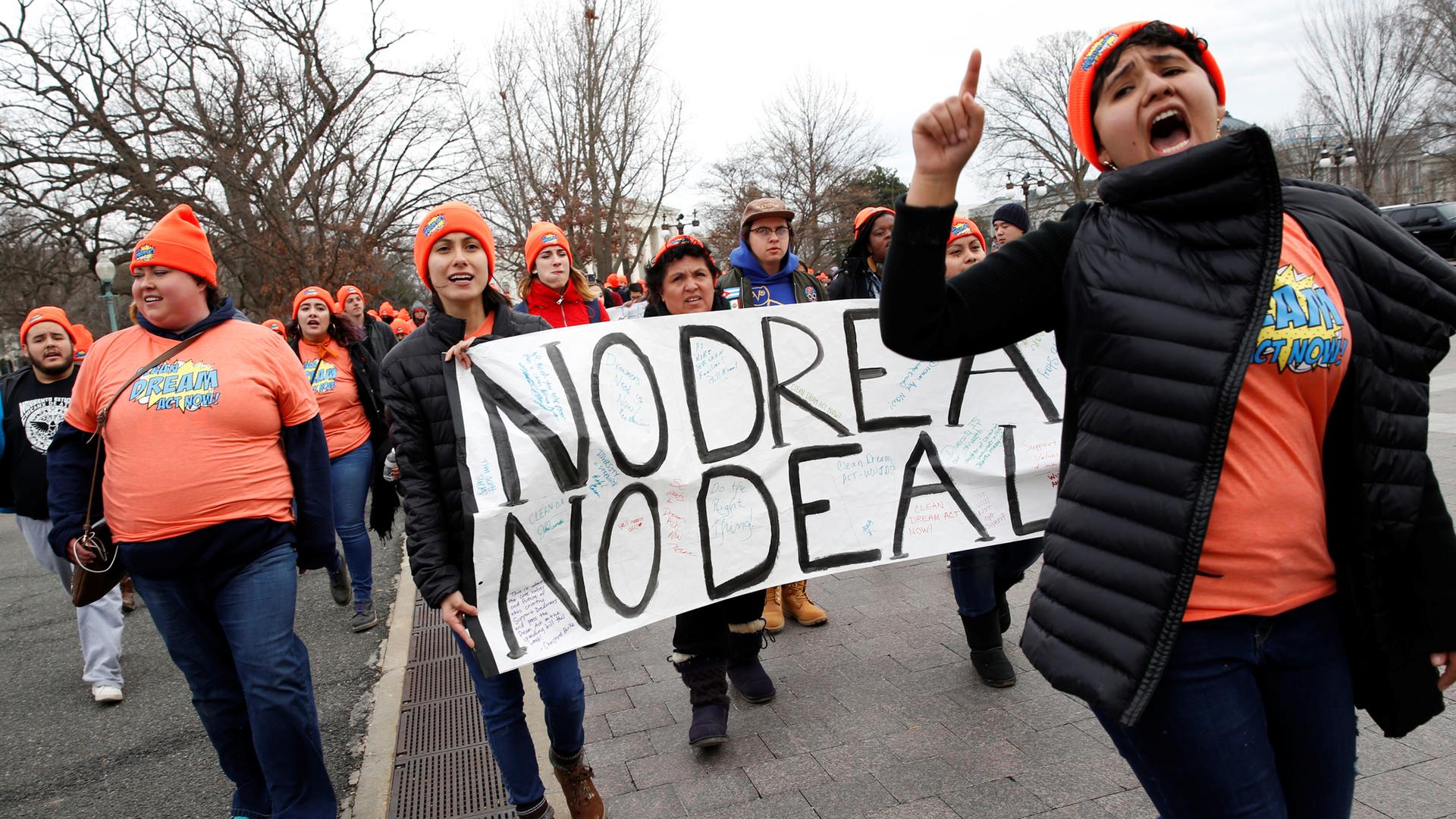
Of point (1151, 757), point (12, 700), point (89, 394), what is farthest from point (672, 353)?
point (12, 700)

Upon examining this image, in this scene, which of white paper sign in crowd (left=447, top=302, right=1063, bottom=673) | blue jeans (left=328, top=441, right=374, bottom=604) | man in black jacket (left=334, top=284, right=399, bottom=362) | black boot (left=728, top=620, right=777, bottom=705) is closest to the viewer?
white paper sign in crowd (left=447, top=302, right=1063, bottom=673)

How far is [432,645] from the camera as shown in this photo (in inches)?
207

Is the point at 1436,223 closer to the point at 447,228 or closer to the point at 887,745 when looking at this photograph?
the point at 887,745

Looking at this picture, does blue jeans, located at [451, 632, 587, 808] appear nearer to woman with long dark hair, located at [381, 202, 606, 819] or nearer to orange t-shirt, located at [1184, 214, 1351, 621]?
woman with long dark hair, located at [381, 202, 606, 819]

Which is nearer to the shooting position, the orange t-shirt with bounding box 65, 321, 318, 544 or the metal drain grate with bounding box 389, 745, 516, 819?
the orange t-shirt with bounding box 65, 321, 318, 544

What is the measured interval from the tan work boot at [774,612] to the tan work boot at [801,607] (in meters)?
0.05

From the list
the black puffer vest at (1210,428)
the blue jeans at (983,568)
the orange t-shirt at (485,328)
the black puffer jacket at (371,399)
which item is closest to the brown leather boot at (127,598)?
the black puffer jacket at (371,399)

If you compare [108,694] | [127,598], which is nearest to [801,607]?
[108,694]

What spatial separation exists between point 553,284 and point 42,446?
9.47 feet

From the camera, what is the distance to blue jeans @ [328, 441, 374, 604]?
224 inches

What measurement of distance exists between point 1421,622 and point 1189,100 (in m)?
0.97

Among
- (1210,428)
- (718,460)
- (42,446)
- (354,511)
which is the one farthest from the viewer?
(354,511)

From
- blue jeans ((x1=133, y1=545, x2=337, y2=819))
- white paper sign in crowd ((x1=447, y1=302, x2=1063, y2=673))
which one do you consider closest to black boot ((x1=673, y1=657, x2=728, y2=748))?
white paper sign in crowd ((x1=447, y1=302, x2=1063, y2=673))

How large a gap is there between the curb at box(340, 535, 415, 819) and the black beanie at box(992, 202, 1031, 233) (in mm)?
3851
